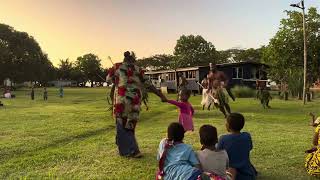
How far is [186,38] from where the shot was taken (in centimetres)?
9094

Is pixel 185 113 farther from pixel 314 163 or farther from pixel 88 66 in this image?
pixel 88 66

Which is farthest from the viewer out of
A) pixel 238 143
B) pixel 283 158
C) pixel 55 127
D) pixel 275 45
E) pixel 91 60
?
pixel 91 60

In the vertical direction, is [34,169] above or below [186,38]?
below

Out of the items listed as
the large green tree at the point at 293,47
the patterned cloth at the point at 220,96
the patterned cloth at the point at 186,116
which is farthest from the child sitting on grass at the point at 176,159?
the large green tree at the point at 293,47

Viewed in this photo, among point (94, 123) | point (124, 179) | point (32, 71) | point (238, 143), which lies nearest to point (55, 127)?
point (94, 123)

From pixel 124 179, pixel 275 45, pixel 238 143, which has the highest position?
pixel 275 45

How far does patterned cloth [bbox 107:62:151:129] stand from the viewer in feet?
30.7

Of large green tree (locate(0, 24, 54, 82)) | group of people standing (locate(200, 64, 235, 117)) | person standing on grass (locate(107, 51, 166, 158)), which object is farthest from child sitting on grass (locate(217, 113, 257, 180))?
large green tree (locate(0, 24, 54, 82))

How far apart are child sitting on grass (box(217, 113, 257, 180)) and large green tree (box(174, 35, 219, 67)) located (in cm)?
7838

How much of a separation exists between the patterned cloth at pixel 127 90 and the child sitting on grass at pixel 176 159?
11.6ft

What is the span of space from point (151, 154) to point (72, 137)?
3699mm

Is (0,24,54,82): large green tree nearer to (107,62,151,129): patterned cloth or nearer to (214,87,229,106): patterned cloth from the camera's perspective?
(214,87,229,106): patterned cloth

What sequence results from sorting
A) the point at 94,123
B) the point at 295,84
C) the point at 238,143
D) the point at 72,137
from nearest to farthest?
the point at 238,143 < the point at 72,137 < the point at 94,123 < the point at 295,84

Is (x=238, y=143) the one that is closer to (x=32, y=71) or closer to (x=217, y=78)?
(x=217, y=78)
